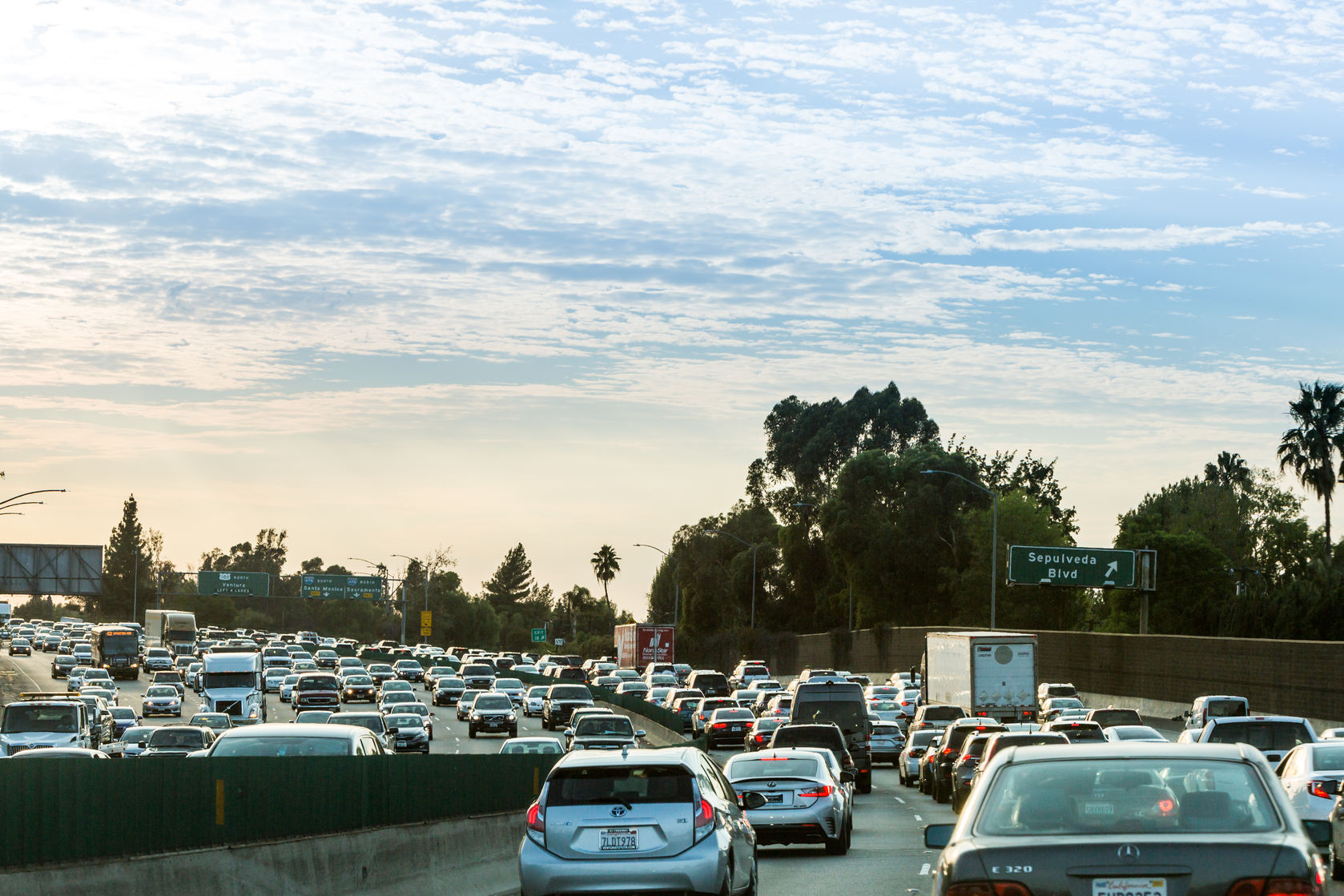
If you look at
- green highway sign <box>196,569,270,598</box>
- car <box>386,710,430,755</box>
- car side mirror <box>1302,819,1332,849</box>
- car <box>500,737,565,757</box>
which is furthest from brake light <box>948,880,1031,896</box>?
green highway sign <box>196,569,270,598</box>

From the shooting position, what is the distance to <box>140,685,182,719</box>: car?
2544 inches

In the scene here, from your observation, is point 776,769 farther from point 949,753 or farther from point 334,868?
point 949,753

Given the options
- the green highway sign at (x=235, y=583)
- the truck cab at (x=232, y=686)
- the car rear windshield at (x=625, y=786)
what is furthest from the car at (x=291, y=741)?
the green highway sign at (x=235, y=583)

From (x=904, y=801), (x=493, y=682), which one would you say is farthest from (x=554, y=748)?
(x=493, y=682)

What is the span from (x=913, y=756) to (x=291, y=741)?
73.4 ft

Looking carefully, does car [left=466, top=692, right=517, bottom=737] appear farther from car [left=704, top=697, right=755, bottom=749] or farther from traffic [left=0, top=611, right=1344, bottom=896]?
car [left=704, top=697, right=755, bottom=749]

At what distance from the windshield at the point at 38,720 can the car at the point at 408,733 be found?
9994 mm

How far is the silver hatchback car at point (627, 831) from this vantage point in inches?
518

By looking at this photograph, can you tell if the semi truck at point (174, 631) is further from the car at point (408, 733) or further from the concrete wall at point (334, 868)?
the concrete wall at point (334, 868)

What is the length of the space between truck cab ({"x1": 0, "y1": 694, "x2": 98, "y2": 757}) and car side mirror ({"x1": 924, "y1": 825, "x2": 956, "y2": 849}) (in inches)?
1235

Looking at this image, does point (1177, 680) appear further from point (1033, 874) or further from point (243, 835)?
point (1033, 874)

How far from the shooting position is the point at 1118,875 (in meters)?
7.04

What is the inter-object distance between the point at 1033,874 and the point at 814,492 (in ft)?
399

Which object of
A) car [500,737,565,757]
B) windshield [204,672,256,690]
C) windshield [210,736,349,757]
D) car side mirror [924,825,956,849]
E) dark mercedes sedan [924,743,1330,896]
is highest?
dark mercedes sedan [924,743,1330,896]
